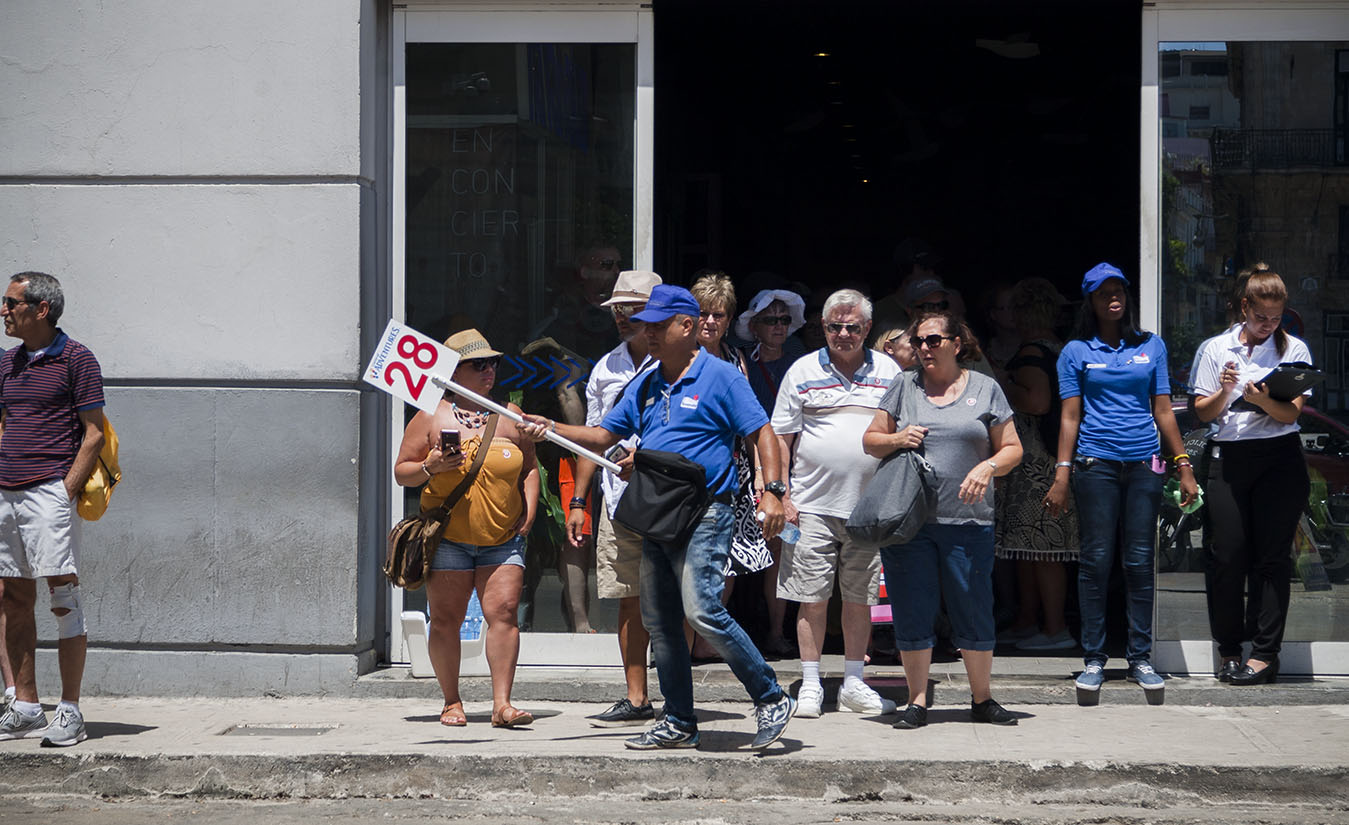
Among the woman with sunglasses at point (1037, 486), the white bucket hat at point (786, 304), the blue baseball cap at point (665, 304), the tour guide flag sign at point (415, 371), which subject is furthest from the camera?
the woman with sunglasses at point (1037, 486)

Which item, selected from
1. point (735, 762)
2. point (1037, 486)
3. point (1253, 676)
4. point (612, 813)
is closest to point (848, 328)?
point (1037, 486)

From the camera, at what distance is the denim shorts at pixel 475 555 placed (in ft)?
23.1

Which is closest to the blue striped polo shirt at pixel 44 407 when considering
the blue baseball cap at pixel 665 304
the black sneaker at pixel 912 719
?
the blue baseball cap at pixel 665 304

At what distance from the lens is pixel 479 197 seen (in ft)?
27.3

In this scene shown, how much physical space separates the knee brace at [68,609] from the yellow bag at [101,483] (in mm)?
336

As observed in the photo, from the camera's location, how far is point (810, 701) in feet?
24.3

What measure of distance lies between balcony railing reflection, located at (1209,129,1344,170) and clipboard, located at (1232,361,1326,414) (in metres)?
1.18

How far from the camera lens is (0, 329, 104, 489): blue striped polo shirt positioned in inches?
266

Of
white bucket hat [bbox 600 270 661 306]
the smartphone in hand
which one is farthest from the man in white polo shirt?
the smartphone in hand

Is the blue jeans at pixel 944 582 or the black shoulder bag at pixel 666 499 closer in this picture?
the black shoulder bag at pixel 666 499

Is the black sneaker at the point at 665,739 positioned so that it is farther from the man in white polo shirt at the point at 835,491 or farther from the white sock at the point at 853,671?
the white sock at the point at 853,671

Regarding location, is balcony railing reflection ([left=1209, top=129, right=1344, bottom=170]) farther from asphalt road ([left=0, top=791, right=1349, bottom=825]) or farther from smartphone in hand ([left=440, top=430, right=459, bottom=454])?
smartphone in hand ([left=440, top=430, right=459, bottom=454])

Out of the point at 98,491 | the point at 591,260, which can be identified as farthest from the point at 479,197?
the point at 98,491

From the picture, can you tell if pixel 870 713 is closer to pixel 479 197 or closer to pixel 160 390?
pixel 479 197
